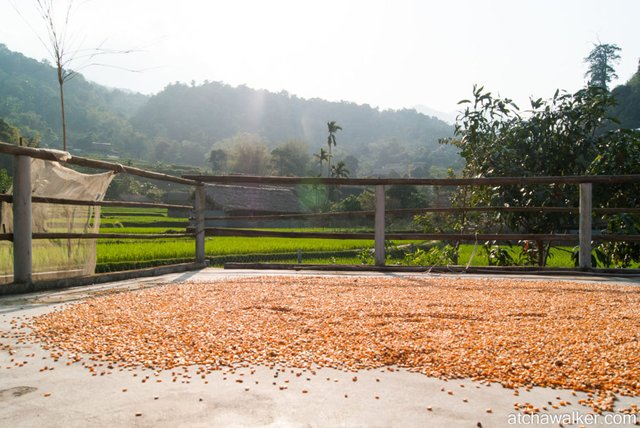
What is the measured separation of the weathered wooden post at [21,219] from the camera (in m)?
2.78

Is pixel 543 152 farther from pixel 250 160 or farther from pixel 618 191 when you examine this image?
pixel 250 160

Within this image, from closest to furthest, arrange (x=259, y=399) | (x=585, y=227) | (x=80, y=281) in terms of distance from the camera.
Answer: (x=259, y=399), (x=80, y=281), (x=585, y=227)

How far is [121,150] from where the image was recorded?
85.6m

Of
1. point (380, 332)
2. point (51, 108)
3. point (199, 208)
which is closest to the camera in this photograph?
point (380, 332)

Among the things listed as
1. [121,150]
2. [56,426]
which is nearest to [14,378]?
[56,426]

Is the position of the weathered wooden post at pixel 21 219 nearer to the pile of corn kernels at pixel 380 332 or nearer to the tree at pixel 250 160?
the pile of corn kernels at pixel 380 332

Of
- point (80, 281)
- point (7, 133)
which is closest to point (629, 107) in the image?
point (7, 133)

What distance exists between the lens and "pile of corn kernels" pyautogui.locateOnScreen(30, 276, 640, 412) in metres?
1.51

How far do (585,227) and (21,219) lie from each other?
4126 mm

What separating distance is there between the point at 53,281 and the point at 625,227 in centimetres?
497

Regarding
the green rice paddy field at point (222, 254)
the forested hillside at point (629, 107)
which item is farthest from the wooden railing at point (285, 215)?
the forested hillside at point (629, 107)

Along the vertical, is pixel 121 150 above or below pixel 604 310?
above

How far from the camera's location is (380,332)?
191cm

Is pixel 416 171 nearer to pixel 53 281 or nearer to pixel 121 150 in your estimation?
pixel 121 150
